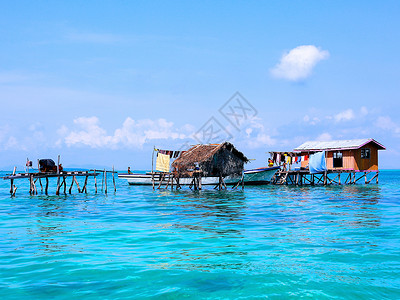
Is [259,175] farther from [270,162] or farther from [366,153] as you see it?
[366,153]

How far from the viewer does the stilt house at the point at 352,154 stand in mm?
41938

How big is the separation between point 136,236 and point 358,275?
7237 millimetres

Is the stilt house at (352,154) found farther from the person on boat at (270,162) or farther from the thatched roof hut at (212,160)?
the thatched roof hut at (212,160)

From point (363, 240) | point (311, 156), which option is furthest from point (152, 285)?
point (311, 156)

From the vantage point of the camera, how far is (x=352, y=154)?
4203 cm

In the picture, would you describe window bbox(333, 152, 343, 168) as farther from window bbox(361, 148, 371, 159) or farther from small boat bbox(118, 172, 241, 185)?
small boat bbox(118, 172, 241, 185)

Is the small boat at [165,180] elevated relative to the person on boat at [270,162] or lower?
lower

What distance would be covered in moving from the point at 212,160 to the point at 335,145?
15855 mm

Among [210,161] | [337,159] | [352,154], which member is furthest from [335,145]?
[210,161]

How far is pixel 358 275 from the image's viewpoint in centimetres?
880

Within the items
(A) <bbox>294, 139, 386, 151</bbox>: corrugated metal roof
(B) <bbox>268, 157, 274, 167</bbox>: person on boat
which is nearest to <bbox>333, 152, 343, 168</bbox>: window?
(A) <bbox>294, 139, 386, 151</bbox>: corrugated metal roof

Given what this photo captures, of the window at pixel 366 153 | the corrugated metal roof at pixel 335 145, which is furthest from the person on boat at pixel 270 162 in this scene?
the window at pixel 366 153

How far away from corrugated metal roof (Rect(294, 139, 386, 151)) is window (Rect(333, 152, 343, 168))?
2.67 ft

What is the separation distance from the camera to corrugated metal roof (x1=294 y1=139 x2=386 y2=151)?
1644 inches
